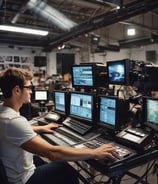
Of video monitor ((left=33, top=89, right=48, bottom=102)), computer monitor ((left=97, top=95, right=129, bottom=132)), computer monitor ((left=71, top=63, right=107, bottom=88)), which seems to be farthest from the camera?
video monitor ((left=33, top=89, right=48, bottom=102))

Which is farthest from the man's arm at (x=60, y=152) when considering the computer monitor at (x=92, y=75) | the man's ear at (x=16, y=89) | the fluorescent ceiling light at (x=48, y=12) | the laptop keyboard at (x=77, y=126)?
the fluorescent ceiling light at (x=48, y=12)

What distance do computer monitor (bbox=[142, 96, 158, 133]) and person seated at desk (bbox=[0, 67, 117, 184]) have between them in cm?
40

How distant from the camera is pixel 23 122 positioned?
5.06 feet

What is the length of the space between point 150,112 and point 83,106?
0.81 m

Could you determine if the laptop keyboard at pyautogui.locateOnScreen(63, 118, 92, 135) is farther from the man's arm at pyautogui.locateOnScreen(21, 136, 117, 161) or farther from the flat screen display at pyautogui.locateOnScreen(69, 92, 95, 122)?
the man's arm at pyautogui.locateOnScreen(21, 136, 117, 161)

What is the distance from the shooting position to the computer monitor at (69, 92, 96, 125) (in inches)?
93.0

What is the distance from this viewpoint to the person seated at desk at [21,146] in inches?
59.0

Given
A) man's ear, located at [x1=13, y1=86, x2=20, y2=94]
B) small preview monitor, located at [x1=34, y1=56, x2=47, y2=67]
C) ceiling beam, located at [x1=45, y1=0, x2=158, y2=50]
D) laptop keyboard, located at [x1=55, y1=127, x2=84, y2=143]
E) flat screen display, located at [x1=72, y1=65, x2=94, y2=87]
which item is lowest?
laptop keyboard, located at [x1=55, y1=127, x2=84, y2=143]

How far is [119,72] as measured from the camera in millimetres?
2174

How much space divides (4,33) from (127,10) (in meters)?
5.21

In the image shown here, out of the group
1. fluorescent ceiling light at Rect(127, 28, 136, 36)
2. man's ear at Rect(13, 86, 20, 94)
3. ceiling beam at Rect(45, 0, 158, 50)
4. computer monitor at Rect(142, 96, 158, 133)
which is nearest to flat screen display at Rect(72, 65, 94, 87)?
computer monitor at Rect(142, 96, 158, 133)

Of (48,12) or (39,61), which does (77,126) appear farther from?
(39,61)

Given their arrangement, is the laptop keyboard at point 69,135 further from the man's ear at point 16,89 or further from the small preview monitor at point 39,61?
the small preview monitor at point 39,61

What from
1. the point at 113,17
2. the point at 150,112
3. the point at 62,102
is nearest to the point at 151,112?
the point at 150,112
